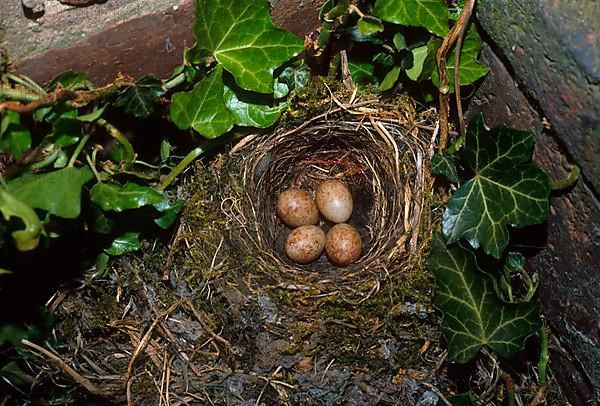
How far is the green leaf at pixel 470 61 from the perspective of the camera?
1646 mm

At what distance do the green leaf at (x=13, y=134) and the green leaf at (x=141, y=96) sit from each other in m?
0.25

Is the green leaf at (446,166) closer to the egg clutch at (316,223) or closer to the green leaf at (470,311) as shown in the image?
the green leaf at (470,311)

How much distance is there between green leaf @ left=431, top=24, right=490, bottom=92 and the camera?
1646mm

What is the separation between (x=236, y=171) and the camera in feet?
5.98

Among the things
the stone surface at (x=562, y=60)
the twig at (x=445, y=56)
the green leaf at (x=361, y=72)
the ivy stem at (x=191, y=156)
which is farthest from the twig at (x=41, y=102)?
the stone surface at (x=562, y=60)

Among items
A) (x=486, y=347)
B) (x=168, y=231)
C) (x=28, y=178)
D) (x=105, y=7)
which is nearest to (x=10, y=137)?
(x=28, y=178)

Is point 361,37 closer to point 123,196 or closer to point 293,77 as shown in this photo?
point 293,77

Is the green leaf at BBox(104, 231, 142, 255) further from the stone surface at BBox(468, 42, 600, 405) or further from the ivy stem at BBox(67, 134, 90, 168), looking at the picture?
the stone surface at BBox(468, 42, 600, 405)

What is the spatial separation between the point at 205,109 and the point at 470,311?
2.57 feet

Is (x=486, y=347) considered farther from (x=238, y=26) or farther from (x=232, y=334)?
(x=238, y=26)

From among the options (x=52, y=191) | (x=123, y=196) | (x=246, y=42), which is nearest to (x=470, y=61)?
(x=246, y=42)

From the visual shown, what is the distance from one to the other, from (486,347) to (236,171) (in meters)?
0.76

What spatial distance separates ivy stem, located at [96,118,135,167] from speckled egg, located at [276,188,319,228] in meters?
0.54

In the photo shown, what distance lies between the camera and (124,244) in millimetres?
1761
